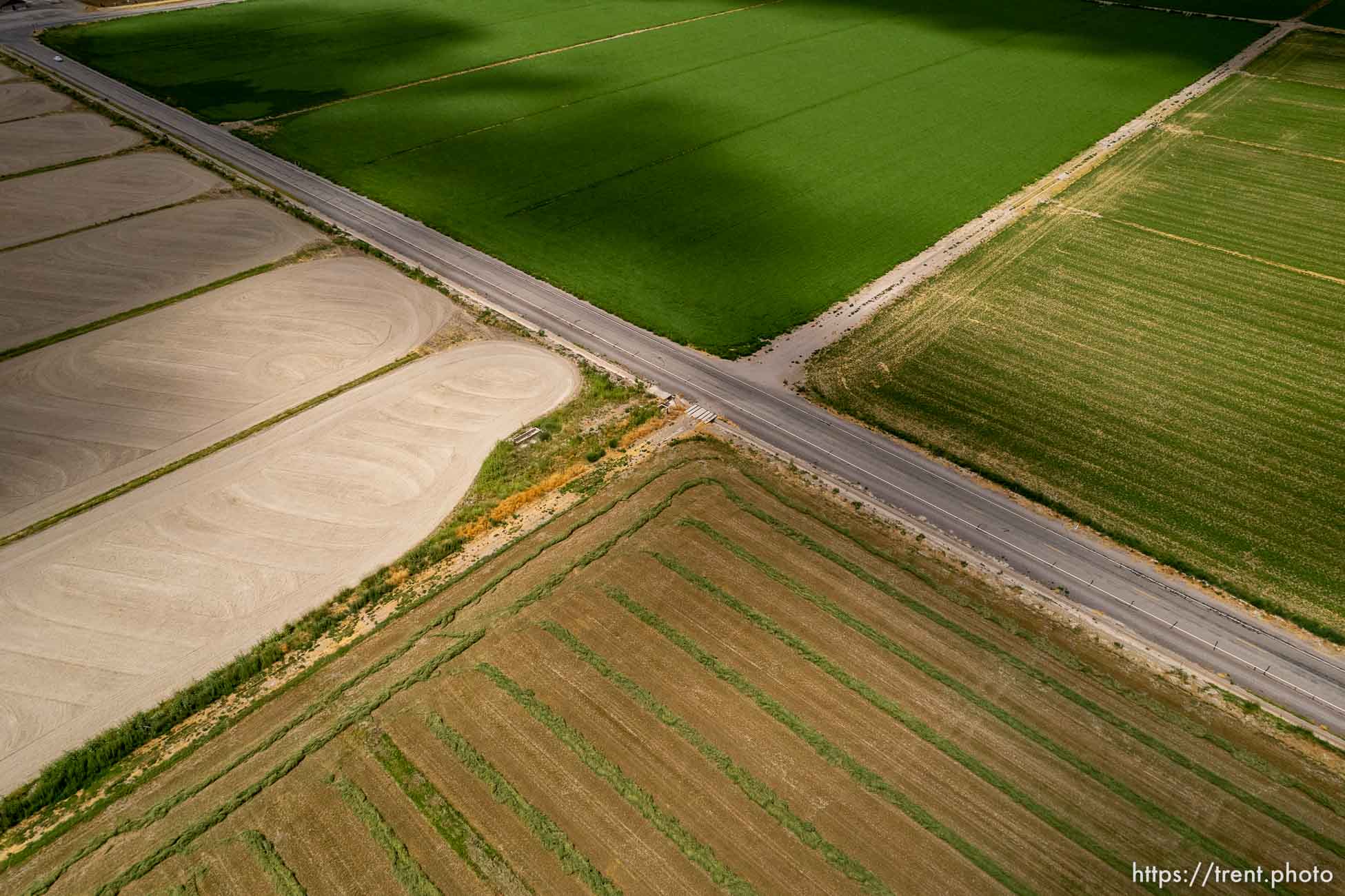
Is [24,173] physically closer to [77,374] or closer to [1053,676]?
[77,374]

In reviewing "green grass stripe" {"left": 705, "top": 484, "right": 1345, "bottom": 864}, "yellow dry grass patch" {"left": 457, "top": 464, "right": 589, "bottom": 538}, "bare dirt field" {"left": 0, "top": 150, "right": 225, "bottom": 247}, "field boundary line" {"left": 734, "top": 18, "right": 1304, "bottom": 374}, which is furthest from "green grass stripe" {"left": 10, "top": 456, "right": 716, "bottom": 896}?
"bare dirt field" {"left": 0, "top": 150, "right": 225, "bottom": 247}

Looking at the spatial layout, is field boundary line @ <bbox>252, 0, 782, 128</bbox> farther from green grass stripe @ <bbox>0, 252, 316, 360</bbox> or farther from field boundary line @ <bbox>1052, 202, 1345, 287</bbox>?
field boundary line @ <bbox>1052, 202, 1345, 287</bbox>

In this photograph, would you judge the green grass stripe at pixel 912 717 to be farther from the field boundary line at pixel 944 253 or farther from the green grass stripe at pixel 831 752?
the field boundary line at pixel 944 253

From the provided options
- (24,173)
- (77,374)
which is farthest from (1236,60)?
(24,173)

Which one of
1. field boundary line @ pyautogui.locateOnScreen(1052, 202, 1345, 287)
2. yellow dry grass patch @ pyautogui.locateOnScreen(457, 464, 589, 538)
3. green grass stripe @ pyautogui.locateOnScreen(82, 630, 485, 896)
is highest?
field boundary line @ pyautogui.locateOnScreen(1052, 202, 1345, 287)

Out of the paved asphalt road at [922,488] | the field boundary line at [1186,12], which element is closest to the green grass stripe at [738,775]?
the paved asphalt road at [922,488]

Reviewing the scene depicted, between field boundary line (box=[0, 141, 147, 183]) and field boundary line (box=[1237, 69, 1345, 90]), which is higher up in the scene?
field boundary line (box=[0, 141, 147, 183])

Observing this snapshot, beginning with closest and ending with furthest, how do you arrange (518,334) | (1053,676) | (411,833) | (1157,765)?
(411,833), (1157,765), (1053,676), (518,334)
